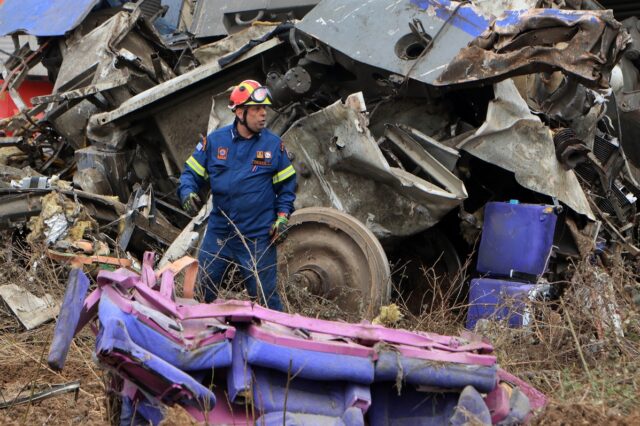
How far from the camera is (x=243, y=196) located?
4.82 m

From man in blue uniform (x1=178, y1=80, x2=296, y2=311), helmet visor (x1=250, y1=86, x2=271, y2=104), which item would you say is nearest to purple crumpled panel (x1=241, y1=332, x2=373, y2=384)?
man in blue uniform (x1=178, y1=80, x2=296, y2=311)

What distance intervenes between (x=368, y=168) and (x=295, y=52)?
1.32 metres

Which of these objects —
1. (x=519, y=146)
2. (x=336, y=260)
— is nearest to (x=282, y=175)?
(x=336, y=260)

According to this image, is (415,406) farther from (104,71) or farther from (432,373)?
(104,71)

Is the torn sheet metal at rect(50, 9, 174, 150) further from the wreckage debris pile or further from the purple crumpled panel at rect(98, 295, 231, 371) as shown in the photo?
the purple crumpled panel at rect(98, 295, 231, 371)

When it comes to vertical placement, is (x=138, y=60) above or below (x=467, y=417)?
below

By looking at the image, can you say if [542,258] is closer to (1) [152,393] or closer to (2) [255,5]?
(1) [152,393]

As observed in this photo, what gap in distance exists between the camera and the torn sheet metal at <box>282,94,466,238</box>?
528 cm

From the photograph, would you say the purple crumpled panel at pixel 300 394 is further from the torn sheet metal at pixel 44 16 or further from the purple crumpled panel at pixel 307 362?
the torn sheet metal at pixel 44 16

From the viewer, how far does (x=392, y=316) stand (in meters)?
4.39

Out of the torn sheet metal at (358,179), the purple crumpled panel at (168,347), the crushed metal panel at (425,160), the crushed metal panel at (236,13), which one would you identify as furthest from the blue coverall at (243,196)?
the crushed metal panel at (236,13)

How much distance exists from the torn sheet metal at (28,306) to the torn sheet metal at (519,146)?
2.71 m

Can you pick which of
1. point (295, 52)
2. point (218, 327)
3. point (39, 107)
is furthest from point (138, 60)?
point (218, 327)

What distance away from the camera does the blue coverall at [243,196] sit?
4809 millimetres
